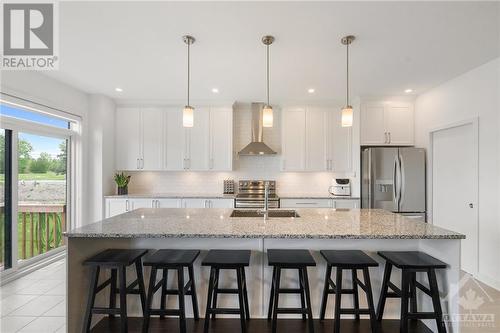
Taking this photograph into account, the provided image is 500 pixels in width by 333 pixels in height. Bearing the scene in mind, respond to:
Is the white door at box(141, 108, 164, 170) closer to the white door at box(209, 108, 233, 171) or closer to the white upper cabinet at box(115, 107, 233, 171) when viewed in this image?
the white upper cabinet at box(115, 107, 233, 171)

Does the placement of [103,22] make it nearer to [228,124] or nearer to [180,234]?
[180,234]

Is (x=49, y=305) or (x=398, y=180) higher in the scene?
(x=398, y=180)

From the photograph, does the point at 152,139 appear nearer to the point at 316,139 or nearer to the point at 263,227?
the point at 316,139

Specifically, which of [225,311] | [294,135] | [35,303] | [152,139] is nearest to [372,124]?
[294,135]

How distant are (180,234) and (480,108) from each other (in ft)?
12.7

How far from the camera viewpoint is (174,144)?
4730mm

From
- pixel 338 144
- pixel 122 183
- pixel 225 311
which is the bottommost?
pixel 225 311

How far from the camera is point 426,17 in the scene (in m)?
2.14

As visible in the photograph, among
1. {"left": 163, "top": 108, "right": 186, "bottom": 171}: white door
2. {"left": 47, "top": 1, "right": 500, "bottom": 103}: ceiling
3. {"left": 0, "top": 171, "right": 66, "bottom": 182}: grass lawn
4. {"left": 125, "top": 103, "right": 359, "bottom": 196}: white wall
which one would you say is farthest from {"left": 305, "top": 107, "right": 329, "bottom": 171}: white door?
{"left": 0, "top": 171, "right": 66, "bottom": 182}: grass lawn

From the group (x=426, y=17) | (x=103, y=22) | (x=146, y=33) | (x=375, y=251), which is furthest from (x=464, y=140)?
(x=103, y=22)

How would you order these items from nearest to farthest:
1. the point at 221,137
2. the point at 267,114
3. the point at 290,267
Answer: the point at 290,267 < the point at 267,114 < the point at 221,137

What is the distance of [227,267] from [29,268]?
324cm

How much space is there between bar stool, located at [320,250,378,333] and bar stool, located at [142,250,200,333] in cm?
110

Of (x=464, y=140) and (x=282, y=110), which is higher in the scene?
(x=282, y=110)
